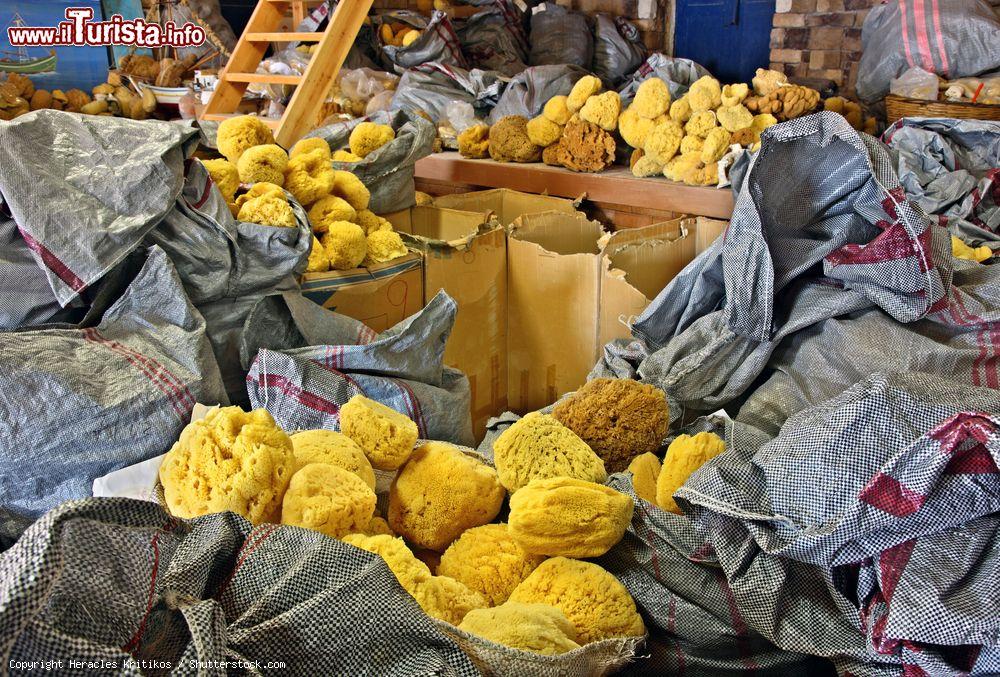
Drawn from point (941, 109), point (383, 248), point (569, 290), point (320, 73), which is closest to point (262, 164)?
point (383, 248)

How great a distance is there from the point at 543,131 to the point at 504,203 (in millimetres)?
327

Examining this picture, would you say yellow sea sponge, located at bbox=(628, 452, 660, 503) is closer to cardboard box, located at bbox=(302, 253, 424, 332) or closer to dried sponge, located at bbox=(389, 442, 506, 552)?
dried sponge, located at bbox=(389, 442, 506, 552)

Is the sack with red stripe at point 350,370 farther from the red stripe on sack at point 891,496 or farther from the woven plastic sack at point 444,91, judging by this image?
the woven plastic sack at point 444,91

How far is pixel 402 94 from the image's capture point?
3881 mm

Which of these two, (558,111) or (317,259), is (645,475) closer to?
(317,259)

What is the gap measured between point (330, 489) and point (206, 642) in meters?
0.43

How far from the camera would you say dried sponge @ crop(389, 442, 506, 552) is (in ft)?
3.55

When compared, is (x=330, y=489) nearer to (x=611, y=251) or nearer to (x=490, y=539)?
(x=490, y=539)

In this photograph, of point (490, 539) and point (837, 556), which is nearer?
point (837, 556)

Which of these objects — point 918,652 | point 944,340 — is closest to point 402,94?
point 944,340

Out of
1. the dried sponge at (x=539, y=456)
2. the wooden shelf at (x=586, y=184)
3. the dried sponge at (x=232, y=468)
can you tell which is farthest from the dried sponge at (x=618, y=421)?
the wooden shelf at (x=586, y=184)

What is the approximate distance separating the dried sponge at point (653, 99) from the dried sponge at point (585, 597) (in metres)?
2.10

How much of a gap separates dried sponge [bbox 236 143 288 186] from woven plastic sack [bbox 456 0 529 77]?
343 centimetres

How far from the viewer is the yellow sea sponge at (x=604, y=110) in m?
2.82
